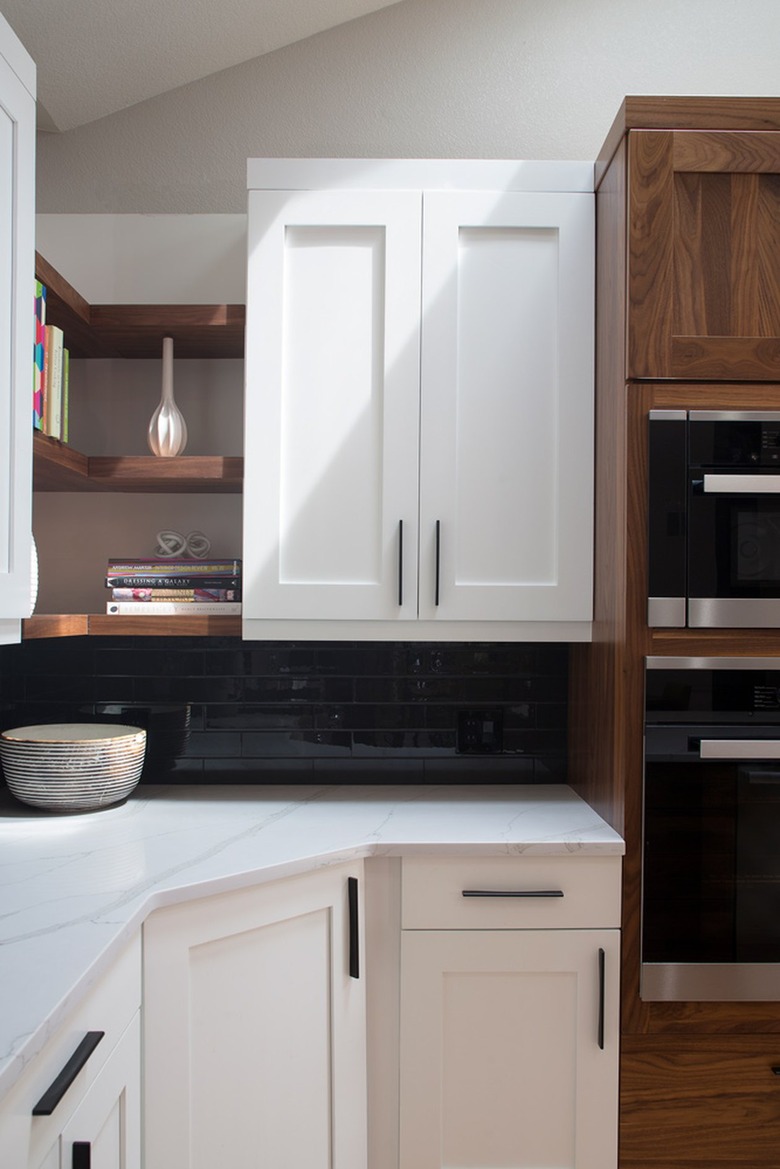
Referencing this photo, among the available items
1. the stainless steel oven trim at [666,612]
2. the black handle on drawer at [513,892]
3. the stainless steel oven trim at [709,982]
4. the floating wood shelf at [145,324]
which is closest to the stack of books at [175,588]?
the floating wood shelf at [145,324]

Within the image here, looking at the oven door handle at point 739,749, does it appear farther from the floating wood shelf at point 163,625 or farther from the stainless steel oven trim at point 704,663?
the floating wood shelf at point 163,625

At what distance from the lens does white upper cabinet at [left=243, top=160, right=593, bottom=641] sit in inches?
77.6

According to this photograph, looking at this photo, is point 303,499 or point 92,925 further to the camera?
point 303,499

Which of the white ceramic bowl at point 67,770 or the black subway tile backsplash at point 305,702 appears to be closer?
the white ceramic bowl at point 67,770

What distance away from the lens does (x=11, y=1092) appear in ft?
3.06

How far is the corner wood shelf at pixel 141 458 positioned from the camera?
6.52ft

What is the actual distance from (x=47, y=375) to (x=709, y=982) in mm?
1715

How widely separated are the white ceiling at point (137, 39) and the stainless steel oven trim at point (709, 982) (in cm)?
224

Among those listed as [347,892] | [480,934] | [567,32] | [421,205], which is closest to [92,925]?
[347,892]

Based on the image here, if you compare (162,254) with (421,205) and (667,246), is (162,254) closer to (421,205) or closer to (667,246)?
(421,205)

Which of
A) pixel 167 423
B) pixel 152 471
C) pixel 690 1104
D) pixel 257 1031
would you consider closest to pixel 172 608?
pixel 152 471

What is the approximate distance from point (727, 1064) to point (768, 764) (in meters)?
0.57

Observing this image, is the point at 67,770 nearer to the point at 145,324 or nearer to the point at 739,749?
the point at 145,324

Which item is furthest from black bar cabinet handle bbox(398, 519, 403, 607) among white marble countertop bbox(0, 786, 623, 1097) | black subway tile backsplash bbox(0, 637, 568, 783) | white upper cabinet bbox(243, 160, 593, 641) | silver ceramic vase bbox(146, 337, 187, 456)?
silver ceramic vase bbox(146, 337, 187, 456)
